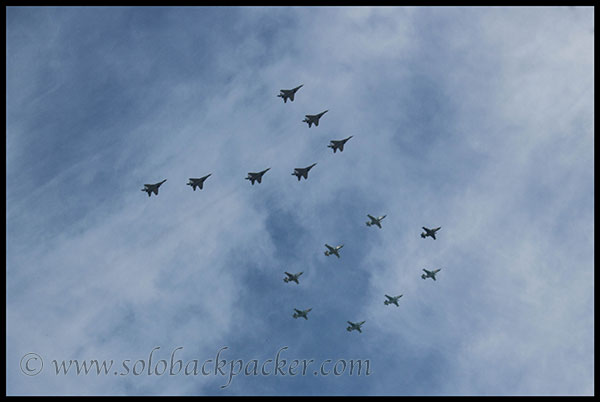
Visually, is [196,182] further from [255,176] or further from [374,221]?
[374,221]

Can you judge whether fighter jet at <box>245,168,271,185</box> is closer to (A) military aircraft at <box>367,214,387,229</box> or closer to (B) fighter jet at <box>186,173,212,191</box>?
(B) fighter jet at <box>186,173,212,191</box>

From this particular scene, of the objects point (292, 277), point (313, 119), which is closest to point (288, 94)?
point (313, 119)

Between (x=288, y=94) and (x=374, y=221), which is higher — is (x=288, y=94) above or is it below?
above

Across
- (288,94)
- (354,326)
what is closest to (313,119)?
(288,94)

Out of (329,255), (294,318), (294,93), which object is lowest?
(294,318)

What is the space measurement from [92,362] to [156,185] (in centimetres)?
4437

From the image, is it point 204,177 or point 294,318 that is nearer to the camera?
point 204,177

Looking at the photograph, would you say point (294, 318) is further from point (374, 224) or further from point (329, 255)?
point (374, 224)

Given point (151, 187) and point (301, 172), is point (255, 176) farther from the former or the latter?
point (151, 187)

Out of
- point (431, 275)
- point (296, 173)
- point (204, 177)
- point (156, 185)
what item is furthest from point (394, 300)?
point (156, 185)

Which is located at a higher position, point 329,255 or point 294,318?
point 329,255

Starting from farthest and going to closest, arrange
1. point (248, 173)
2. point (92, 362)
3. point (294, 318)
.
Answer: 1. point (294, 318)
2. point (248, 173)
3. point (92, 362)

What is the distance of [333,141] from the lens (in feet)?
451

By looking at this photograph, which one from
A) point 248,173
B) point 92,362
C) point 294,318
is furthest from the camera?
point 294,318
